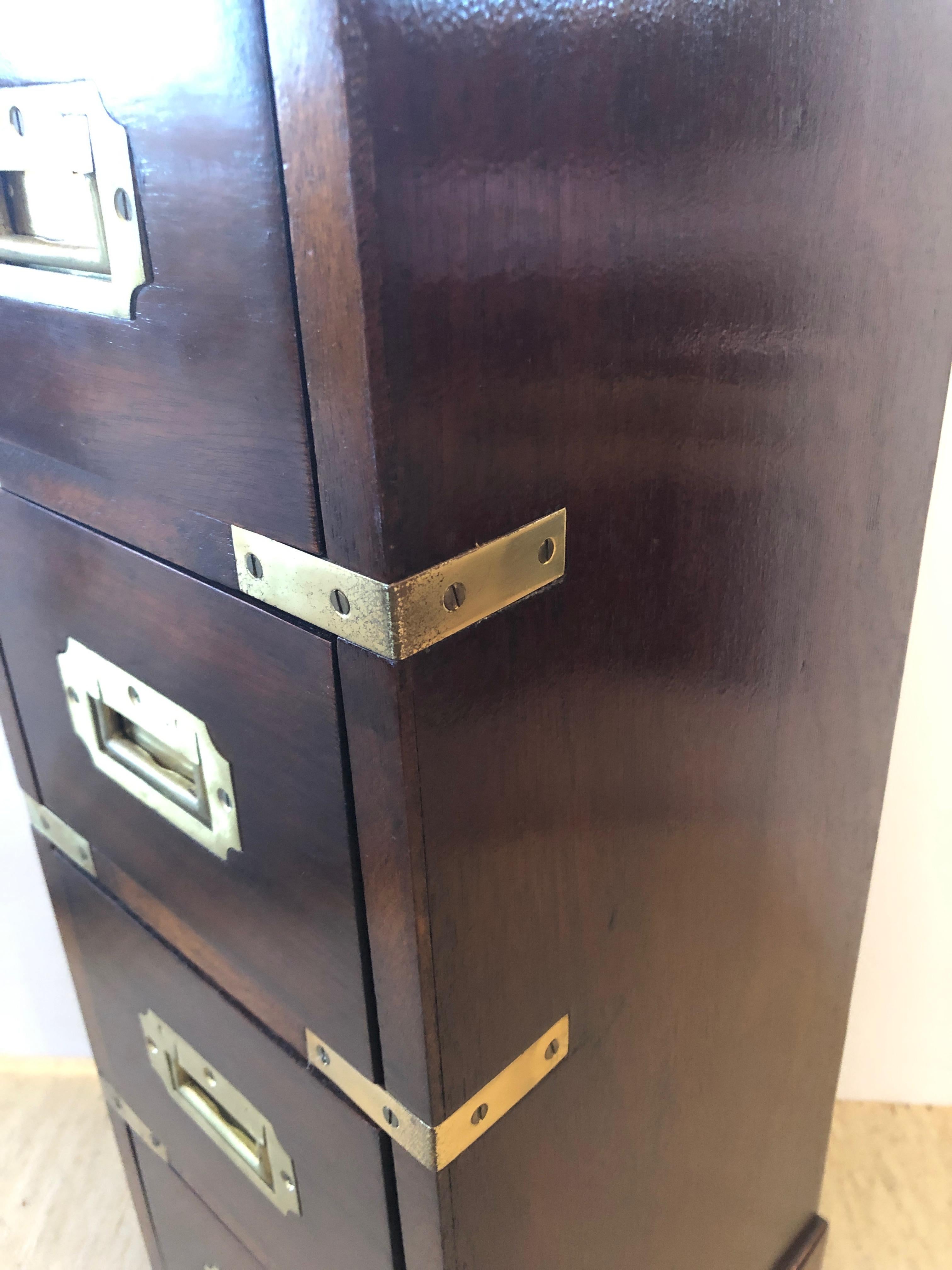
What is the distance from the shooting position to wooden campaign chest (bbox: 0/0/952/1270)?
0.34 m

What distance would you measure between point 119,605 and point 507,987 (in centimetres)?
28

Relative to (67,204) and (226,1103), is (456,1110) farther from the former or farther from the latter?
(67,204)

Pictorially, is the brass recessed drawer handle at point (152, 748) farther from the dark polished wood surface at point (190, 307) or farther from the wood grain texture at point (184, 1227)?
the wood grain texture at point (184, 1227)

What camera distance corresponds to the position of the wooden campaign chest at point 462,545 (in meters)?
0.34

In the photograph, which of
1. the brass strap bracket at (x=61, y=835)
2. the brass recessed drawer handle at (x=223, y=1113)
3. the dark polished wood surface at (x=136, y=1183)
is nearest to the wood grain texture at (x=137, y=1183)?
the dark polished wood surface at (x=136, y=1183)

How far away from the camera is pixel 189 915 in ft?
1.94

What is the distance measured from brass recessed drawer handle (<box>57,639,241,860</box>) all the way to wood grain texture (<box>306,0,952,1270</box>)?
0.12 meters

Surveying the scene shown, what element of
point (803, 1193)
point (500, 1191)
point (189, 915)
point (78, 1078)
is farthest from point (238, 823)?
point (78, 1078)

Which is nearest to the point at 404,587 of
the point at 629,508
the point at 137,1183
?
the point at 629,508

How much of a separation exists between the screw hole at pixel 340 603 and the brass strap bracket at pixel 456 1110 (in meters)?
0.25

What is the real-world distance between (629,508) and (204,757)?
249 millimetres

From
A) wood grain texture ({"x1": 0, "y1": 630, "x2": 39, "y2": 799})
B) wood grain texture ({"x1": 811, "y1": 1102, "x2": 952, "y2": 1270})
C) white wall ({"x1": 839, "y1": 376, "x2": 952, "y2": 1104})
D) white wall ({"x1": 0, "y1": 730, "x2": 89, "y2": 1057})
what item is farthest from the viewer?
white wall ({"x1": 0, "y1": 730, "x2": 89, "y2": 1057})

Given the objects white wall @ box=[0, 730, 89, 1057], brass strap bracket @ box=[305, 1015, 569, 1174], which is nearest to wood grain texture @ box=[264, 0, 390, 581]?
brass strap bracket @ box=[305, 1015, 569, 1174]

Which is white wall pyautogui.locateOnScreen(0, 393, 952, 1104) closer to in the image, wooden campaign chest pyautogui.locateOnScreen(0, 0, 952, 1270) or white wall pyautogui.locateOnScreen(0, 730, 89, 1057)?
white wall pyautogui.locateOnScreen(0, 730, 89, 1057)
